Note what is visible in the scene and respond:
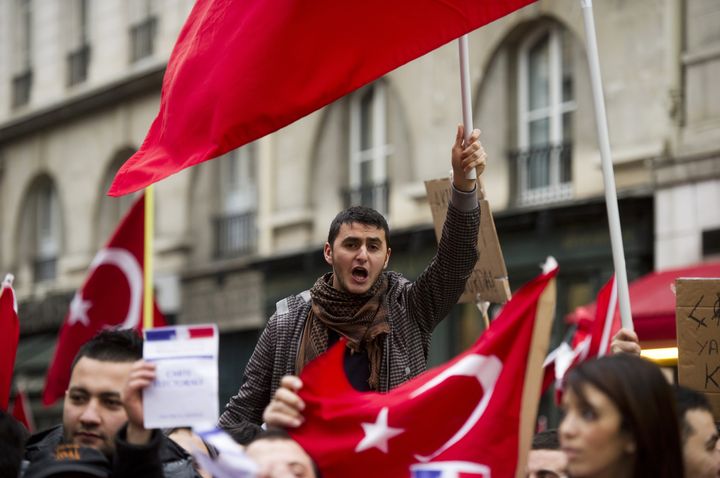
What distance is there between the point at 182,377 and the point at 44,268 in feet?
84.5

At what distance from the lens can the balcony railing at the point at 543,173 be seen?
58.0 feet

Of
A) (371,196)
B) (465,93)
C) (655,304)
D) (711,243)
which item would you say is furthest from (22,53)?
(465,93)

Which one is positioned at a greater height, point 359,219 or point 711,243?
point 711,243

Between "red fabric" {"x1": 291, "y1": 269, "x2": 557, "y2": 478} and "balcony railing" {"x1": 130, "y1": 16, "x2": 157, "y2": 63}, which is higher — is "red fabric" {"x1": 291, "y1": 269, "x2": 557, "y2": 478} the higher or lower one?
the lower one

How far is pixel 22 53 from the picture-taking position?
30.7 meters

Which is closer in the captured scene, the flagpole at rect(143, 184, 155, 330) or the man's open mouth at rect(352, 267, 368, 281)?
the man's open mouth at rect(352, 267, 368, 281)

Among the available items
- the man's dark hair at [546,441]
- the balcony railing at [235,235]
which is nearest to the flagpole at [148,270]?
the man's dark hair at [546,441]

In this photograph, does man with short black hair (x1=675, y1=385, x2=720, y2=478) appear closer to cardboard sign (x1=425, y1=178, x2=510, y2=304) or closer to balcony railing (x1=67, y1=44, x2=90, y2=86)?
cardboard sign (x1=425, y1=178, x2=510, y2=304)

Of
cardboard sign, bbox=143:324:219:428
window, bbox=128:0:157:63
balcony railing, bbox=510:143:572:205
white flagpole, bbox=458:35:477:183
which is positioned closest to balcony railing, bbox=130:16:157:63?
window, bbox=128:0:157:63

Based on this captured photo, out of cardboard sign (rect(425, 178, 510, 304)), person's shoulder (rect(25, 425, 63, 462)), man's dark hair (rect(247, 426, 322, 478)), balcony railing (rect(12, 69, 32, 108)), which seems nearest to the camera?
man's dark hair (rect(247, 426, 322, 478))

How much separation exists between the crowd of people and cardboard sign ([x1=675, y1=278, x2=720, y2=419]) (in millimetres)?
645

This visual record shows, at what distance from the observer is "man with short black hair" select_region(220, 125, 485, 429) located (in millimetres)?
5754

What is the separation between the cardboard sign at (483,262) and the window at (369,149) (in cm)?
1334

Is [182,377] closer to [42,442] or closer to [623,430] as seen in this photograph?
[623,430]
